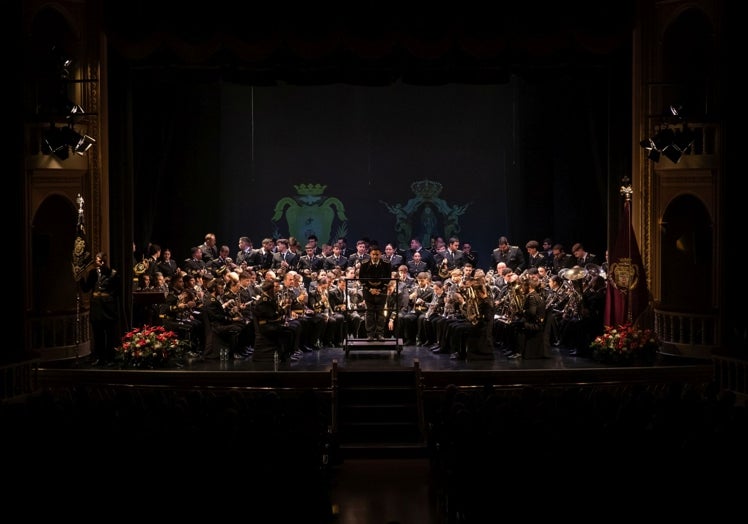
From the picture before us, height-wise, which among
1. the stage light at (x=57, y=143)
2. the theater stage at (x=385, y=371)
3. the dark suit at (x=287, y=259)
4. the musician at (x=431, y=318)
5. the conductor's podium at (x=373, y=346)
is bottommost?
the theater stage at (x=385, y=371)

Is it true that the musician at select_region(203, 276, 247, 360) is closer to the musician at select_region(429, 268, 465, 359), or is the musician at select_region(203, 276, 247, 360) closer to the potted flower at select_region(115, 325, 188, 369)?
the potted flower at select_region(115, 325, 188, 369)

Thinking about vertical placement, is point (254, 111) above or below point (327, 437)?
above

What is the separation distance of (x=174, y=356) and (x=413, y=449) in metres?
4.56

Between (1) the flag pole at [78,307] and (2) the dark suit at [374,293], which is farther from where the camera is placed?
(2) the dark suit at [374,293]

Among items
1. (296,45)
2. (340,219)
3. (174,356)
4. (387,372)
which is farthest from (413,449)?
(340,219)

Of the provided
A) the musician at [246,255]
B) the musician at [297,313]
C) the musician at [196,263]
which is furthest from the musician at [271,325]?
the musician at [246,255]

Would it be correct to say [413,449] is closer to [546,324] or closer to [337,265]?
[546,324]

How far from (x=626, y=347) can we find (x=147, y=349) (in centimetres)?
706

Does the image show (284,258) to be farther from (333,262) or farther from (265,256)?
(333,262)

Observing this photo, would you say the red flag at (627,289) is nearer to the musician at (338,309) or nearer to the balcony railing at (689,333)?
the balcony railing at (689,333)

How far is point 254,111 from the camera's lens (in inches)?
920

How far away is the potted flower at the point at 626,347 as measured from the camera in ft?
48.8

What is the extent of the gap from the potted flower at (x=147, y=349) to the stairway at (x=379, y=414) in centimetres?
277

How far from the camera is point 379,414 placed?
1350 centimetres
